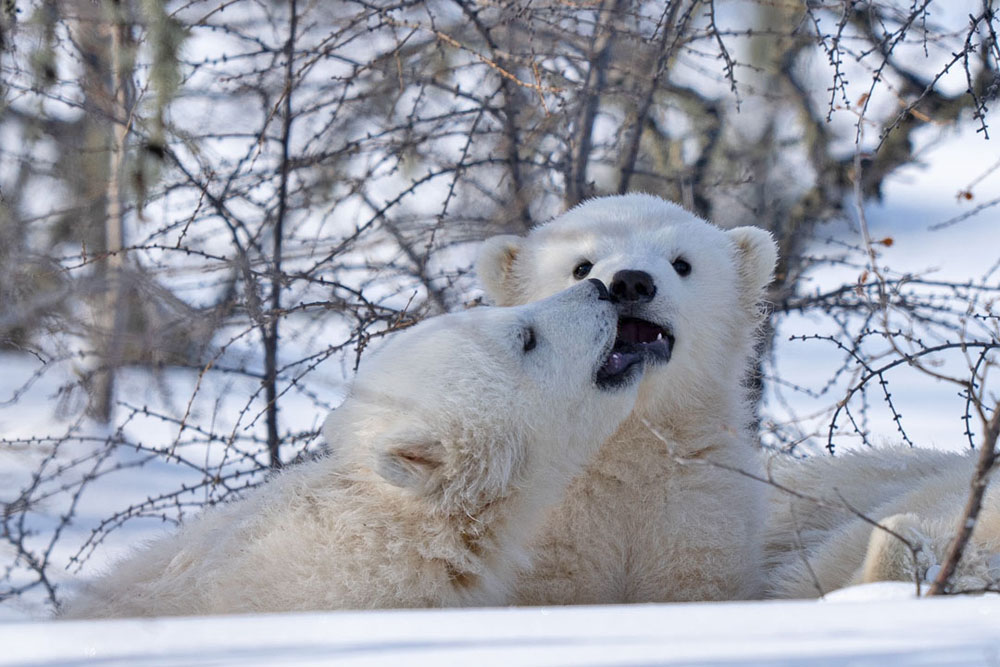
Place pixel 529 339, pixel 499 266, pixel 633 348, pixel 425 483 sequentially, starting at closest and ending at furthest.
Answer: pixel 425 483 < pixel 529 339 < pixel 633 348 < pixel 499 266

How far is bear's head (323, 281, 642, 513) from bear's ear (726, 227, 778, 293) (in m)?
0.96

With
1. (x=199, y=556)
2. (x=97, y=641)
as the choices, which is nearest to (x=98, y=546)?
(x=199, y=556)

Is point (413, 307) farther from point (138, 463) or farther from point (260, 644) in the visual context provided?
point (260, 644)

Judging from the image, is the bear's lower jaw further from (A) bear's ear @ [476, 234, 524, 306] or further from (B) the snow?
(B) the snow

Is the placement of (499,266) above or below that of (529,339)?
above

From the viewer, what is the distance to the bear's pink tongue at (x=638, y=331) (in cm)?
356

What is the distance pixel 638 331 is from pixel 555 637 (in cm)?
185

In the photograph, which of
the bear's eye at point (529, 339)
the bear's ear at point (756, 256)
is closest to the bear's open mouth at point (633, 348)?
the bear's eye at point (529, 339)

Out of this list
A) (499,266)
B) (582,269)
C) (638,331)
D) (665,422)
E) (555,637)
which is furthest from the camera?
(499,266)

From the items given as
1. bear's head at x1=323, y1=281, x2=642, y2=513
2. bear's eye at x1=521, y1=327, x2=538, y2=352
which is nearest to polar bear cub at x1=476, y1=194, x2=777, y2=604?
bear's head at x1=323, y1=281, x2=642, y2=513

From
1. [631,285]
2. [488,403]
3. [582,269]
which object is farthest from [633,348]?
[488,403]

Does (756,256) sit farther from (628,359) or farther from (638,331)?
(628,359)

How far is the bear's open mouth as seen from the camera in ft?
10.9

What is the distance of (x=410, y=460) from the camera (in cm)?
289
